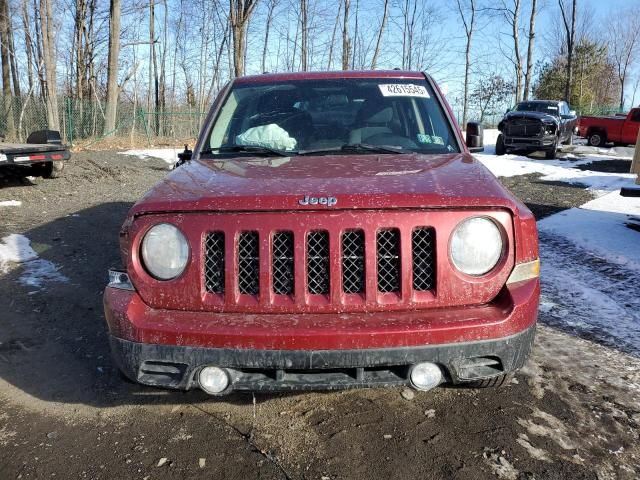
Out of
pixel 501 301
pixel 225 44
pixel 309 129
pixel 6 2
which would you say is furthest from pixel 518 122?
pixel 225 44

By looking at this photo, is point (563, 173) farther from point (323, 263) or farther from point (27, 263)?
point (323, 263)

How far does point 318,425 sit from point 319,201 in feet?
3.79

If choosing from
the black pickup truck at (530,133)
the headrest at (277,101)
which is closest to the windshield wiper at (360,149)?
the headrest at (277,101)

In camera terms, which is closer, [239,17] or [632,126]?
[239,17]

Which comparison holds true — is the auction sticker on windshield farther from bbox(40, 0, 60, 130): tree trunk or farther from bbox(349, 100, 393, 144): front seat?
bbox(40, 0, 60, 130): tree trunk

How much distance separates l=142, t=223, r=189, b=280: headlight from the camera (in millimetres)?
2240

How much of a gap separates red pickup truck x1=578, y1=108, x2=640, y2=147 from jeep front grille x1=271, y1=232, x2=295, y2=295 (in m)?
22.2

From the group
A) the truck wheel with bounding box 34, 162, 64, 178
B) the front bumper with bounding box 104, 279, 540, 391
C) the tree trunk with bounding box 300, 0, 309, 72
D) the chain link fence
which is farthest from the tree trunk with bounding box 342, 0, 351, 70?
the front bumper with bounding box 104, 279, 540, 391

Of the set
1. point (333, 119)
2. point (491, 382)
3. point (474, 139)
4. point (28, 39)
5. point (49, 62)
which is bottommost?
point (491, 382)

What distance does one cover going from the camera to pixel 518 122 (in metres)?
16.7

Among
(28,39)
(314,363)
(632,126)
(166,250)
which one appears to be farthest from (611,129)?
(28,39)

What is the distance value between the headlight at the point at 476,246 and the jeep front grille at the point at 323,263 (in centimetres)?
11

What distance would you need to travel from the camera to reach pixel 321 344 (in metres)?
2.08

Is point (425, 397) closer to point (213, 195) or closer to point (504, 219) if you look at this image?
point (504, 219)
